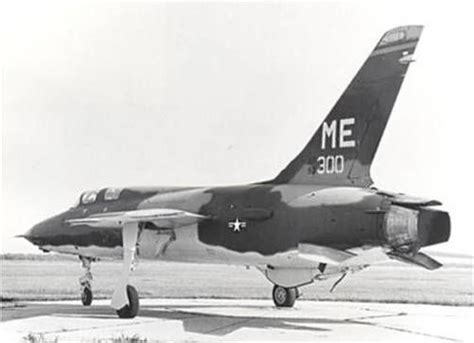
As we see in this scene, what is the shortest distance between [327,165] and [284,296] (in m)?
4.28

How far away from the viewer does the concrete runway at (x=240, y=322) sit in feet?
32.6

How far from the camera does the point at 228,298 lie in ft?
57.3

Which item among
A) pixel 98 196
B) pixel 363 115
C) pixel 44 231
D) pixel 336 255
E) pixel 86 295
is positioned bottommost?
pixel 86 295

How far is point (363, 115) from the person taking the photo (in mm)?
10867

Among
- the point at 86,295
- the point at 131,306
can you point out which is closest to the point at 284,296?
the point at 131,306

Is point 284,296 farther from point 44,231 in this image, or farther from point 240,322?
point 44,231

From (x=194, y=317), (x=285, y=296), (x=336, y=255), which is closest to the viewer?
(x=336, y=255)

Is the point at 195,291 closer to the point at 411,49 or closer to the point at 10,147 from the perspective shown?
the point at 10,147

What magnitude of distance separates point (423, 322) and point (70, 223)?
23.6ft

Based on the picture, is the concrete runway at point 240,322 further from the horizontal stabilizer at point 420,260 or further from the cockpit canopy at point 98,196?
the cockpit canopy at point 98,196

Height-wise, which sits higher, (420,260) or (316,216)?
(316,216)

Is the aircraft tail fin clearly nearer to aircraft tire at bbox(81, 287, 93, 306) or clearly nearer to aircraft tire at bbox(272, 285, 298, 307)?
aircraft tire at bbox(272, 285, 298, 307)

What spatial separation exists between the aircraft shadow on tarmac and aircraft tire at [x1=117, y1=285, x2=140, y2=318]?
190mm

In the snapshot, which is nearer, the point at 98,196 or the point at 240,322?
the point at 240,322
